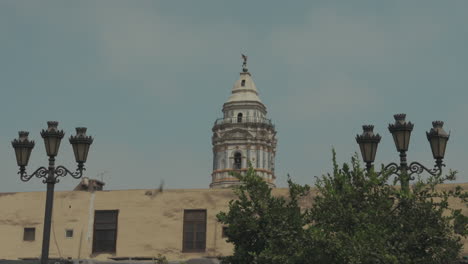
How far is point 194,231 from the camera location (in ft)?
79.6

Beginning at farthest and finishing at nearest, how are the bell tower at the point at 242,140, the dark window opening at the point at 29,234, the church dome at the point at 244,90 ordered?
the church dome at the point at 244,90 < the bell tower at the point at 242,140 < the dark window opening at the point at 29,234

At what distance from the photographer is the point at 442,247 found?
11.7 metres

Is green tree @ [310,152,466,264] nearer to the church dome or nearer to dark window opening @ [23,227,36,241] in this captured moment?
dark window opening @ [23,227,36,241]

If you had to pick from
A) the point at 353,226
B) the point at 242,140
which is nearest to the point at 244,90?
the point at 242,140

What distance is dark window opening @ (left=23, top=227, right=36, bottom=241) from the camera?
2509cm

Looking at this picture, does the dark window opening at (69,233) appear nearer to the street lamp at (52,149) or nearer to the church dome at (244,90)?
the street lamp at (52,149)

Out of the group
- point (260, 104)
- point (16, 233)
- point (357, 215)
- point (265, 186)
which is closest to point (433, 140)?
point (357, 215)

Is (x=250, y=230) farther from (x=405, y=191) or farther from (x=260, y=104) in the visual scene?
(x=260, y=104)

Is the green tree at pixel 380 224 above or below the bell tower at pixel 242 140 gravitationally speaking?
below

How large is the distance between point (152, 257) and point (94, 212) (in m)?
2.86

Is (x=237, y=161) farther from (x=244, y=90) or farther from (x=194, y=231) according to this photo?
(x=194, y=231)

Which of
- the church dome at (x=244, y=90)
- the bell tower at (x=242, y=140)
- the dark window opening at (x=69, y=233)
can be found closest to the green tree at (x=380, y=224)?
the dark window opening at (x=69, y=233)

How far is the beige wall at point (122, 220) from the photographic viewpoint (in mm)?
24219

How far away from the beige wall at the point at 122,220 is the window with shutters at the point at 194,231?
7.5 inches
